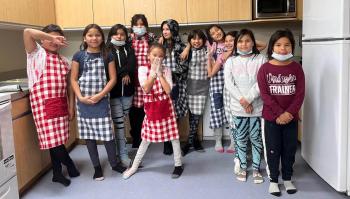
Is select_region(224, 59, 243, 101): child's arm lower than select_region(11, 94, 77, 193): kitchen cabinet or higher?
higher

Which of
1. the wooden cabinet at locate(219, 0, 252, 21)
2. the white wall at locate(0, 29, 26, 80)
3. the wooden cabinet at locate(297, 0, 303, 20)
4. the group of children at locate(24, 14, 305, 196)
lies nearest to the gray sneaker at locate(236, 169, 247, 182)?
the group of children at locate(24, 14, 305, 196)

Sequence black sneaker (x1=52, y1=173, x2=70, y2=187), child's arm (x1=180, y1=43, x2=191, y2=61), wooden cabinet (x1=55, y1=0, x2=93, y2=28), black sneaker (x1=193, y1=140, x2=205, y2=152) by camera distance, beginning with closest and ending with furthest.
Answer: black sneaker (x1=52, y1=173, x2=70, y2=187), child's arm (x1=180, y1=43, x2=191, y2=61), black sneaker (x1=193, y1=140, x2=205, y2=152), wooden cabinet (x1=55, y1=0, x2=93, y2=28)

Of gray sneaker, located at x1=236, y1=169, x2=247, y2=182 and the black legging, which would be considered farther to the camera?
the black legging

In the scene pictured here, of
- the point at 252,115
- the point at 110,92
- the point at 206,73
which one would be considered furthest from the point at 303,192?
the point at 110,92

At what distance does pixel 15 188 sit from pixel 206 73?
1766 mm

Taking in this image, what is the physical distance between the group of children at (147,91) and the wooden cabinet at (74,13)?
2.37 ft

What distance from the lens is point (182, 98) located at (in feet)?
10.5

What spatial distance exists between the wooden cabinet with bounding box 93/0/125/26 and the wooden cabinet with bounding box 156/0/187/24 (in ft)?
1.18

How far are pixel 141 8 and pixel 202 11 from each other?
58cm

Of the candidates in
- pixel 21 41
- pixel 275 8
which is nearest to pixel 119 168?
pixel 21 41

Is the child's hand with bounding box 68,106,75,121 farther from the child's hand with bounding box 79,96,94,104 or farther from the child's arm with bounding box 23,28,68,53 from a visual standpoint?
the child's arm with bounding box 23,28,68,53

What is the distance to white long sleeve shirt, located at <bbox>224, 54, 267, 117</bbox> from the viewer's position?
247 centimetres

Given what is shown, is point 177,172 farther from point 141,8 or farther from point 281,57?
point 141,8

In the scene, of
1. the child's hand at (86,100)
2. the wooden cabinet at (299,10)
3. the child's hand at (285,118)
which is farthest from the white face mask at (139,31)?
the wooden cabinet at (299,10)
